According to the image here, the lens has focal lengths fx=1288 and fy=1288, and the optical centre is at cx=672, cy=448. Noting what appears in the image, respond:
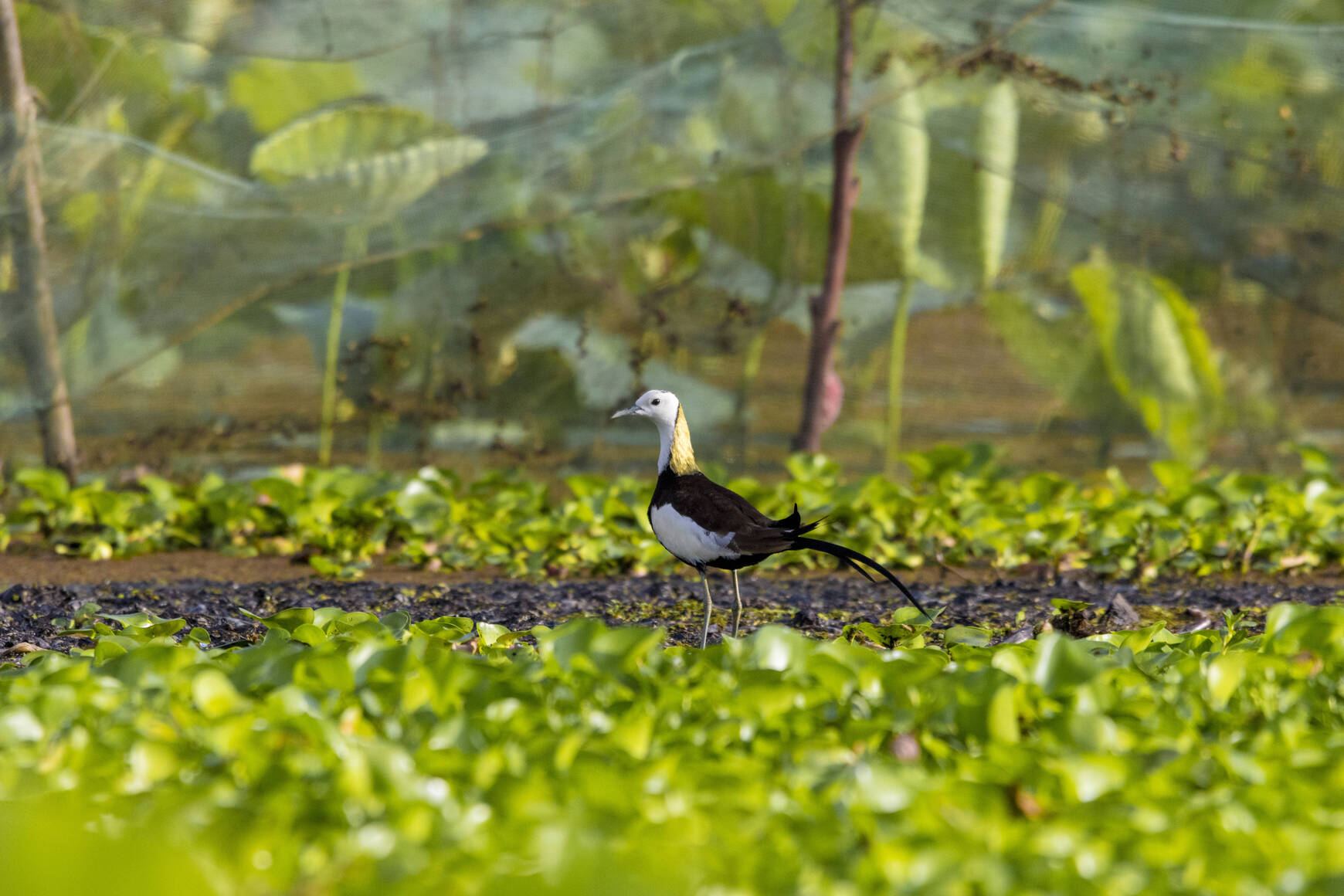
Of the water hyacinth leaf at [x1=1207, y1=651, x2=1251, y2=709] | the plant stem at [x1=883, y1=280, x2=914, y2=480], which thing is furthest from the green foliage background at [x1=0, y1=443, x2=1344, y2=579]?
the water hyacinth leaf at [x1=1207, y1=651, x2=1251, y2=709]

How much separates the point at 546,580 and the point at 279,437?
1.99 meters

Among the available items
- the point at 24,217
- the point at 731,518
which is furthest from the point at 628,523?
the point at 24,217

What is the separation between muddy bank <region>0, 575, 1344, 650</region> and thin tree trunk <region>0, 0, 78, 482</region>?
59.1 inches

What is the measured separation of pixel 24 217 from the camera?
17.1ft

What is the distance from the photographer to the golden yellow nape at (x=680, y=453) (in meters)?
3.16

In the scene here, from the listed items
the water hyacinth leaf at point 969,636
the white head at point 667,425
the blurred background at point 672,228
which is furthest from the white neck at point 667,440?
the blurred background at point 672,228

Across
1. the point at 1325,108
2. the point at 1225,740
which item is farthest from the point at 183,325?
the point at 1325,108

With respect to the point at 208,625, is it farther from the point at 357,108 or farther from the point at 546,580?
the point at 357,108

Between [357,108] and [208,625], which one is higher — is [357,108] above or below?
above

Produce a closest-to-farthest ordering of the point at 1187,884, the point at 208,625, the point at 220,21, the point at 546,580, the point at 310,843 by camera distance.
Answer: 1. the point at 1187,884
2. the point at 310,843
3. the point at 208,625
4. the point at 546,580
5. the point at 220,21

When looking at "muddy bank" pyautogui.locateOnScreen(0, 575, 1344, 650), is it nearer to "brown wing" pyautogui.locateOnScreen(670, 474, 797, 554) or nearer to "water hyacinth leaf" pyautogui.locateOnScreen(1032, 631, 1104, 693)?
"brown wing" pyautogui.locateOnScreen(670, 474, 797, 554)

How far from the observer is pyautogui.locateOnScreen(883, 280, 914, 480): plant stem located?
240 inches

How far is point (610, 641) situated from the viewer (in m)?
2.28

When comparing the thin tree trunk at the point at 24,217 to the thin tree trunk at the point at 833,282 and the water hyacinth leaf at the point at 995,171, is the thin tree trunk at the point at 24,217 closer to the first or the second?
the thin tree trunk at the point at 833,282
